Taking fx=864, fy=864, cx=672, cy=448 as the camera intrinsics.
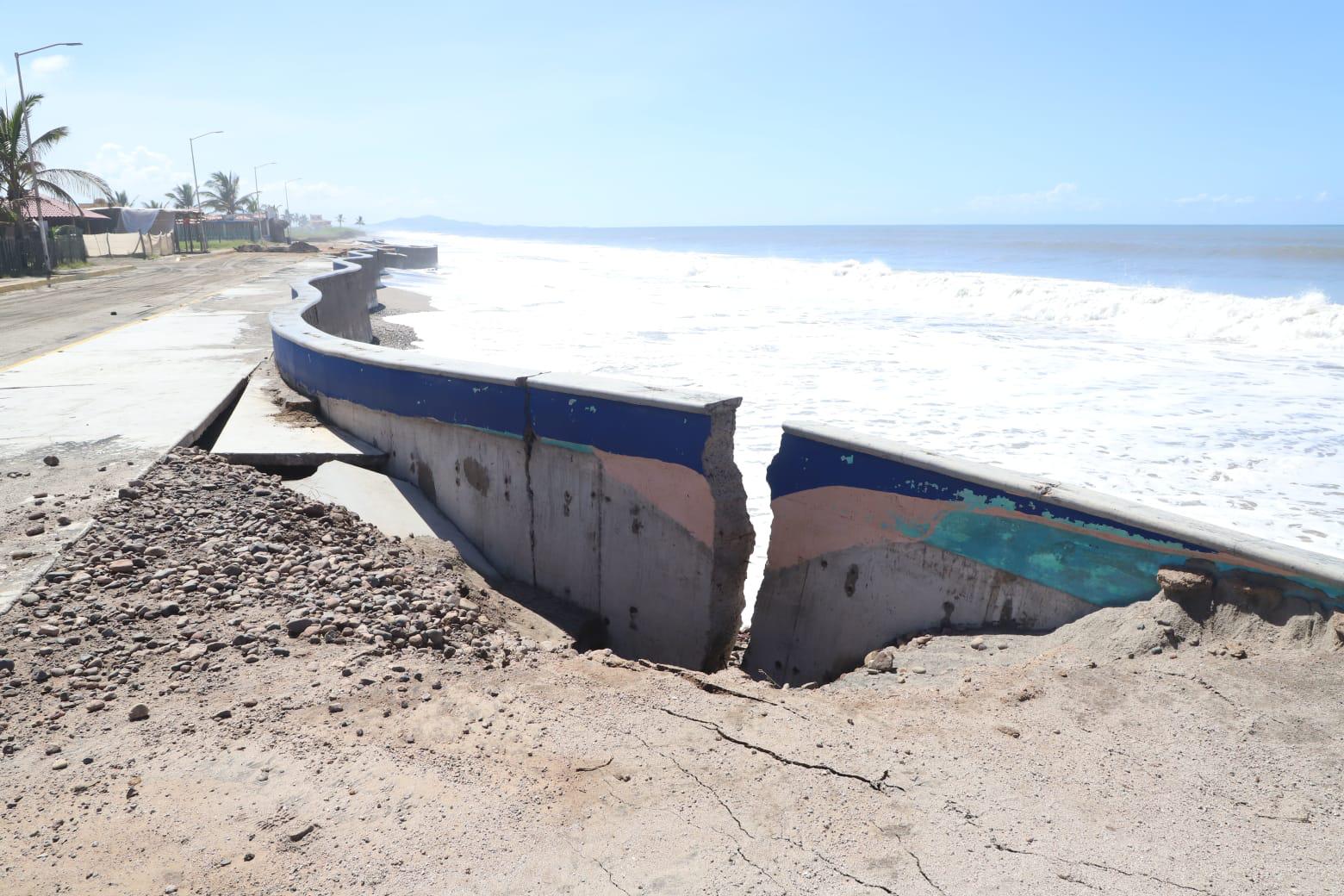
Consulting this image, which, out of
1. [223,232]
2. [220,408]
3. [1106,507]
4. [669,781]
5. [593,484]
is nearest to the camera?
[669,781]

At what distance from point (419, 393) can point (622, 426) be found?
1974 millimetres

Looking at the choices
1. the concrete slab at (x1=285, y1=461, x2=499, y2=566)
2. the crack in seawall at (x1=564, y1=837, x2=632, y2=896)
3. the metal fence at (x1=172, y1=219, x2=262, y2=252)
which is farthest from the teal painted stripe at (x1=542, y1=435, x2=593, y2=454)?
the metal fence at (x1=172, y1=219, x2=262, y2=252)

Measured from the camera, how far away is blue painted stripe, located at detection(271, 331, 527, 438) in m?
6.00

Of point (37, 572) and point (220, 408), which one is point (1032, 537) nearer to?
point (37, 572)

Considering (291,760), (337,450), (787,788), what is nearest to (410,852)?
(291,760)

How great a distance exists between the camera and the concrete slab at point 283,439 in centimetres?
655

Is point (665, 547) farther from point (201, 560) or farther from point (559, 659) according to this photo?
point (201, 560)

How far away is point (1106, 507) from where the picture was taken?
3.94m

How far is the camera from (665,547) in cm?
551

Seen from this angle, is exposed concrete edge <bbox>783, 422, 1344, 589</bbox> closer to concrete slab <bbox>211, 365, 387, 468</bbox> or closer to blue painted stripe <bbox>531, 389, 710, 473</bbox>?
blue painted stripe <bbox>531, 389, 710, 473</bbox>

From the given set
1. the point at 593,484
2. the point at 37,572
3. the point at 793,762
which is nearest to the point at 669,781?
the point at 793,762

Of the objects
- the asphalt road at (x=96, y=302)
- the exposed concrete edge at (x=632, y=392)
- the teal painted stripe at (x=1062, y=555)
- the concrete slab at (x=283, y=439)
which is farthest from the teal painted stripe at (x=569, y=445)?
the asphalt road at (x=96, y=302)

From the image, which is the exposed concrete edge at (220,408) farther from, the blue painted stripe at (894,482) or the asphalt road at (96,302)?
the blue painted stripe at (894,482)

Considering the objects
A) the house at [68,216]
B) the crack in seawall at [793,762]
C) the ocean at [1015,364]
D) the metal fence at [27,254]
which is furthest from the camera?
the house at [68,216]
